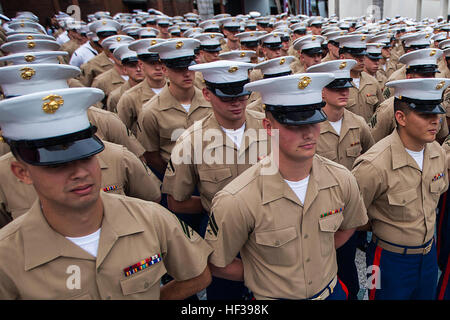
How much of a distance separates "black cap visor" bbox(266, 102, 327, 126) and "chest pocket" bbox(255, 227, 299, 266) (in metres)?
0.61

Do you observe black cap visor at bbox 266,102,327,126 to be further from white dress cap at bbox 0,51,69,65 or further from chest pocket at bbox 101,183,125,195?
white dress cap at bbox 0,51,69,65

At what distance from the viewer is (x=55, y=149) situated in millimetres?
1347

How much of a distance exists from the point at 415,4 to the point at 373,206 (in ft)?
90.3

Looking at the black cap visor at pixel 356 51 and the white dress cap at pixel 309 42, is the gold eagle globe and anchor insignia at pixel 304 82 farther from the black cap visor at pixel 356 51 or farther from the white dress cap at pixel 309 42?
the white dress cap at pixel 309 42

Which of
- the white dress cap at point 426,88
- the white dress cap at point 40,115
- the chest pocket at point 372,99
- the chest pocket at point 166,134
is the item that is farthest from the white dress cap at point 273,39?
the white dress cap at point 40,115

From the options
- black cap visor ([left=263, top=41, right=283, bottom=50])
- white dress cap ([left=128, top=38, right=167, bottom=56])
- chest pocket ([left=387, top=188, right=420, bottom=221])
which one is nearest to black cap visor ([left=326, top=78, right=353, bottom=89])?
chest pocket ([left=387, top=188, right=420, bottom=221])

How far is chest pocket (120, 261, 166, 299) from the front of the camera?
1537 mm

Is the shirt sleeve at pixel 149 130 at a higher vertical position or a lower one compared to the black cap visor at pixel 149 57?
lower

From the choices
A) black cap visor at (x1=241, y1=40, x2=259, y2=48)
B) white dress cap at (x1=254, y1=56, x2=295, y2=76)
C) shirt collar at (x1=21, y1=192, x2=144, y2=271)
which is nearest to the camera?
shirt collar at (x1=21, y1=192, x2=144, y2=271)

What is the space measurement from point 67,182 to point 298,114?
123 centimetres

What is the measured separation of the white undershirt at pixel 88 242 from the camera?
1.50 metres

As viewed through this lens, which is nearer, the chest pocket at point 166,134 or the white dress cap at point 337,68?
the white dress cap at point 337,68

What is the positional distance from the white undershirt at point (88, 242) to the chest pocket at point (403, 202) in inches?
81.0
